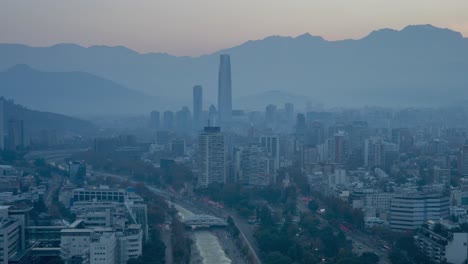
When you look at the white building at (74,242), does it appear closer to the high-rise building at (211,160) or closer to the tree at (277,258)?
the tree at (277,258)

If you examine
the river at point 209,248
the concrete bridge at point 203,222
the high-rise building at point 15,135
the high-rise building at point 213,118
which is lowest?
the river at point 209,248

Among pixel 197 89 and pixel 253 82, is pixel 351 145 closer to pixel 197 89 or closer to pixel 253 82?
pixel 197 89

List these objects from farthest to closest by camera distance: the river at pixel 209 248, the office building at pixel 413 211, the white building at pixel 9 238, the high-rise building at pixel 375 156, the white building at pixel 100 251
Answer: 1. the high-rise building at pixel 375 156
2. the office building at pixel 413 211
3. the river at pixel 209 248
4. the white building at pixel 9 238
5. the white building at pixel 100 251

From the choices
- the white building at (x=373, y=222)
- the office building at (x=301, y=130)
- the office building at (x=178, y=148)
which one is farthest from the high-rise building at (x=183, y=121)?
the white building at (x=373, y=222)

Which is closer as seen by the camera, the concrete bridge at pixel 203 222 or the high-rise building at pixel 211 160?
the concrete bridge at pixel 203 222

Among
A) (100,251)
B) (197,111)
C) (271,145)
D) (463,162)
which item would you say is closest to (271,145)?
(271,145)

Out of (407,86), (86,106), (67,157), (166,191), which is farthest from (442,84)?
(166,191)

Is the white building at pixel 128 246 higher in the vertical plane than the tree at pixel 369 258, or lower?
higher

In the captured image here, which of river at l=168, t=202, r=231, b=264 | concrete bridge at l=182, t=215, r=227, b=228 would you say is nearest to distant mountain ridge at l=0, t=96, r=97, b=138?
concrete bridge at l=182, t=215, r=227, b=228
